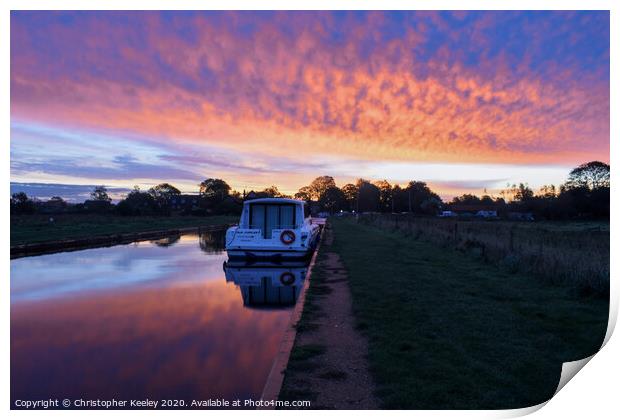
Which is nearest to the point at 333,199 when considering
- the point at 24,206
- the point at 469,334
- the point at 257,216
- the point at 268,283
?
the point at 24,206

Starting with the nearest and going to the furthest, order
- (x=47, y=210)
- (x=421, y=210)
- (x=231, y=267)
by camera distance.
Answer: (x=231, y=267), (x=47, y=210), (x=421, y=210)

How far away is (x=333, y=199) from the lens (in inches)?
4759

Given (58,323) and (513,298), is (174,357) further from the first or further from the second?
Result: (513,298)

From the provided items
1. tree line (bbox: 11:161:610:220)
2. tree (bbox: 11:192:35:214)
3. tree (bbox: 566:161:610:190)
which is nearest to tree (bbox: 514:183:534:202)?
tree line (bbox: 11:161:610:220)

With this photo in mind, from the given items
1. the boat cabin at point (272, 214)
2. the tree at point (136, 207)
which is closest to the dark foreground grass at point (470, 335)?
the boat cabin at point (272, 214)

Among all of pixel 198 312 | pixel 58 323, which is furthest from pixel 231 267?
pixel 58 323

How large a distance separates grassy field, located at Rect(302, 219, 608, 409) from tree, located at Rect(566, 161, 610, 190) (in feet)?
68.5

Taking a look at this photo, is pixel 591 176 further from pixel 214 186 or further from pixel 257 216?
pixel 214 186

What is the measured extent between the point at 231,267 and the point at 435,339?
10.4 metres

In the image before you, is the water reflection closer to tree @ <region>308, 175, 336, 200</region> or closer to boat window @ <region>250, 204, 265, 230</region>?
boat window @ <region>250, 204, 265, 230</region>

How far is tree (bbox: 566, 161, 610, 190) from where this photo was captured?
94.7 ft

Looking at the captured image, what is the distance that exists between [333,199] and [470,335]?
114735 mm

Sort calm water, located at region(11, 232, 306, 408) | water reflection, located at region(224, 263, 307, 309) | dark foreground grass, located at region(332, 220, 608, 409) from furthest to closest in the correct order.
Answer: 1. water reflection, located at region(224, 263, 307, 309)
2. calm water, located at region(11, 232, 306, 408)
3. dark foreground grass, located at region(332, 220, 608, 409)
